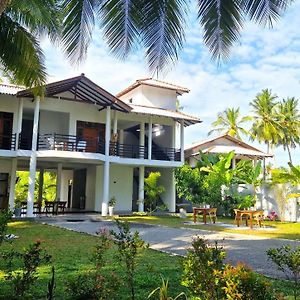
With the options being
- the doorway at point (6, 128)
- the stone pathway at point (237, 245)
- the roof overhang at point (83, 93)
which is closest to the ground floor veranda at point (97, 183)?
the doorway at point (6, 128)

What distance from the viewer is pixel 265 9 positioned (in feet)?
17.2

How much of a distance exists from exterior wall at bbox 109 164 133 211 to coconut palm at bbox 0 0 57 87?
1304 centimetres

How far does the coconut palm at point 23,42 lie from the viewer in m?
9.32

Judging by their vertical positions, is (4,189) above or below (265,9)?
below

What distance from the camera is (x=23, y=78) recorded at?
1097cm

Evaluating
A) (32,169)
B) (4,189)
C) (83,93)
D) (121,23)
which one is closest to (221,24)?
(121,23)

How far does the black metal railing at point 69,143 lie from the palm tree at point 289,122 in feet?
85.6

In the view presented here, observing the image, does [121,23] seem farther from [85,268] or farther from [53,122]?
[53,122]

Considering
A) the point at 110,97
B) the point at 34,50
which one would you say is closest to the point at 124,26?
the point at 34,50

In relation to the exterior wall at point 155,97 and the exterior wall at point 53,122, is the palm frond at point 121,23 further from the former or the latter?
the exterior wall at point 155,97

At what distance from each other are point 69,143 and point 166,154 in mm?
7087

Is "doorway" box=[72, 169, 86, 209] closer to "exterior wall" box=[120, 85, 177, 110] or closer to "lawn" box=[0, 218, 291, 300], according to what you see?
"exterior wall" box=[120, 85, 177, 110]

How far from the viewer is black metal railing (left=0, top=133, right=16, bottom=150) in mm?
19828

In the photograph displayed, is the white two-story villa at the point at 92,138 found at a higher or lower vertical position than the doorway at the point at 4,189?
higher
